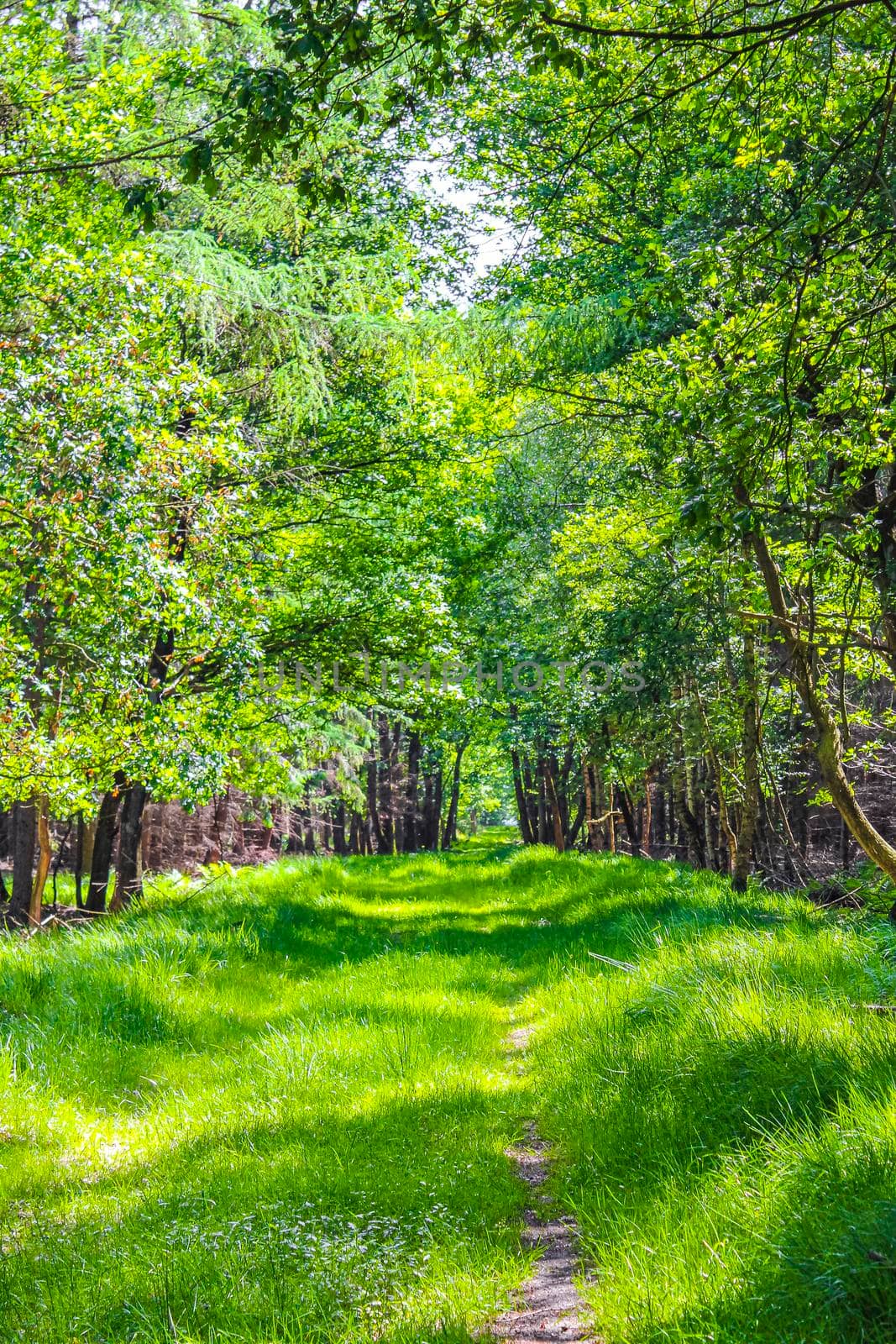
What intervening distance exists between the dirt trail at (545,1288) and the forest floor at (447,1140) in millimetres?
24

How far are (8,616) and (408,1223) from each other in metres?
6.13

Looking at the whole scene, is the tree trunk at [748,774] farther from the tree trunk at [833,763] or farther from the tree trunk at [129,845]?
the tree trunk at [129,845]

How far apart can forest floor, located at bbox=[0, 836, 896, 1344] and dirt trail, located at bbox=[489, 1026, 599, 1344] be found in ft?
0.08

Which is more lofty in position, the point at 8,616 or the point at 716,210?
the point at 716,210

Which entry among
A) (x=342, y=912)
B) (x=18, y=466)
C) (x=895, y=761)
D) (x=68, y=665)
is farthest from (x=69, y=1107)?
(x=895, y=761)

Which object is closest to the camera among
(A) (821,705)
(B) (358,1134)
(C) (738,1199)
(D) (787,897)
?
(C) (738,1199)

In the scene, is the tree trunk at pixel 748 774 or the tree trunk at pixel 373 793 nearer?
the tree trunk at pixel 748 774

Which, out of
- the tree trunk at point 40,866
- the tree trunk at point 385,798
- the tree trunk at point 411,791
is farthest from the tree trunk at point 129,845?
the tree trunk at point 385,798

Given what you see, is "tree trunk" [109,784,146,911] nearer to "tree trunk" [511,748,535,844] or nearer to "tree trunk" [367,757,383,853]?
"tree trunk" [511,748,535,844]

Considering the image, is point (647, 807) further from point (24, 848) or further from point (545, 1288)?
point (545, 1288)

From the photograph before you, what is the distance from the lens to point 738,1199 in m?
2.96

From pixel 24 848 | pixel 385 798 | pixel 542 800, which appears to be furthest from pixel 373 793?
pixel 24 848

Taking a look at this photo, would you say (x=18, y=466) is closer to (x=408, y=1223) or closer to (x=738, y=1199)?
(x=408, y=1223)

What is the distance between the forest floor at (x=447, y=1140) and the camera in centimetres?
272
